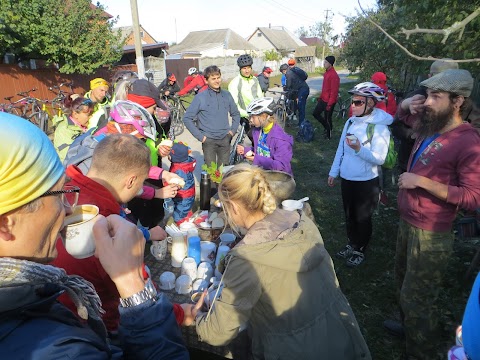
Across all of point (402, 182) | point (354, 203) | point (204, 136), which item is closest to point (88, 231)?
point (402, 182)

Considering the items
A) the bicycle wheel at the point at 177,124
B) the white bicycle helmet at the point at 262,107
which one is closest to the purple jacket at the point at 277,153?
the white bicycle helmet at the point at 262,107

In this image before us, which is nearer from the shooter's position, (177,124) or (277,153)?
(277,153)

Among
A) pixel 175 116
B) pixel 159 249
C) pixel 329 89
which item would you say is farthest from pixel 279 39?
pixel 159 249

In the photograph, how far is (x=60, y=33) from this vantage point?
12.6 meters

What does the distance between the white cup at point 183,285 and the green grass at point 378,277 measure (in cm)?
194

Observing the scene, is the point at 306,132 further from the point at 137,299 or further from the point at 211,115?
the point at 137,299

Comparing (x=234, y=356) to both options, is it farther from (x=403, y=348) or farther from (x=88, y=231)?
(x=403, y=348)

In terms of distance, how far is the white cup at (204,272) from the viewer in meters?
2.28

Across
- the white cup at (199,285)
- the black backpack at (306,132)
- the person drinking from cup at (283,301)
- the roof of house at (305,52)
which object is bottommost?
the black backpack at (306,132)

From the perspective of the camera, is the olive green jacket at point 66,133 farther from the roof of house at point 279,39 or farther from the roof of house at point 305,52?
the roof of house at point 279,39

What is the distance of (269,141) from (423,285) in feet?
6.94

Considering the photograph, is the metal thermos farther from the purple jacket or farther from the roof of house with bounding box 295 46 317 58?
the roof of house with bounding box 295 46 317 58

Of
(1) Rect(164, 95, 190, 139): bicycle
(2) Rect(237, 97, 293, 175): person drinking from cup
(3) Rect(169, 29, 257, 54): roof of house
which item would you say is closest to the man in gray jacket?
(2) Rect(237, 97, 293, 175): person drinking from cup

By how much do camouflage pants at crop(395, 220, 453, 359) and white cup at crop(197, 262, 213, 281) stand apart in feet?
5.09
